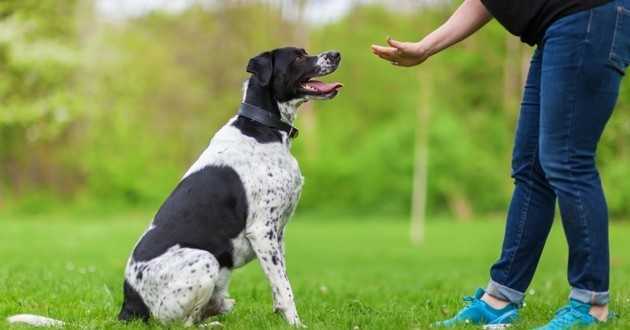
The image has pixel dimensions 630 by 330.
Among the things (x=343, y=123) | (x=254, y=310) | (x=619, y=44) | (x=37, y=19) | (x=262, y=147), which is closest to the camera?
(x=619, y=44)

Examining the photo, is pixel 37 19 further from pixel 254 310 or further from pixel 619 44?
pixel 619 44

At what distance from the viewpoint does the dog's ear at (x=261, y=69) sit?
4.73 meters

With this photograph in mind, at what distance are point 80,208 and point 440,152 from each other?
43.0 feet

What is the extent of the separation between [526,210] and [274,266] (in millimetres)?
1408

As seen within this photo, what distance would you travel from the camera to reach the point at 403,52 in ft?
13.9

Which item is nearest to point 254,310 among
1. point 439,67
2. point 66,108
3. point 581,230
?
point 581,230

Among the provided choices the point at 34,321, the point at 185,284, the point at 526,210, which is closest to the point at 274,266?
the point at 185,284

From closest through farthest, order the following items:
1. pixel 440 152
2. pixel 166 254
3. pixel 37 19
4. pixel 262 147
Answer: pixel 166 254 → pixel 262 147 → pixel 37 19 → pixel 440 152

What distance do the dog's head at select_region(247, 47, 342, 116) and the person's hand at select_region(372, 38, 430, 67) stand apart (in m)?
0.48

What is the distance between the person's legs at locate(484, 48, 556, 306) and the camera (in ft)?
13.4

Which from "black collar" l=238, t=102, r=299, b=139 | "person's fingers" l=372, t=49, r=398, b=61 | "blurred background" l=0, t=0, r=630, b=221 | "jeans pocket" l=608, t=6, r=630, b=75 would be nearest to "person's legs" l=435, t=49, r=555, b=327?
"jeans pocket" l=608, t=6, r=630, b=75

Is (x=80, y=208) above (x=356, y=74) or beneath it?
beneath

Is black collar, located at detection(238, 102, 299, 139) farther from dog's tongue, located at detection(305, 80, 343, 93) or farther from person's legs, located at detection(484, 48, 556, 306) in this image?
person's legs, located at detection(484, 48, 556, 306)

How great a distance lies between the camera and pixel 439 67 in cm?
2186
